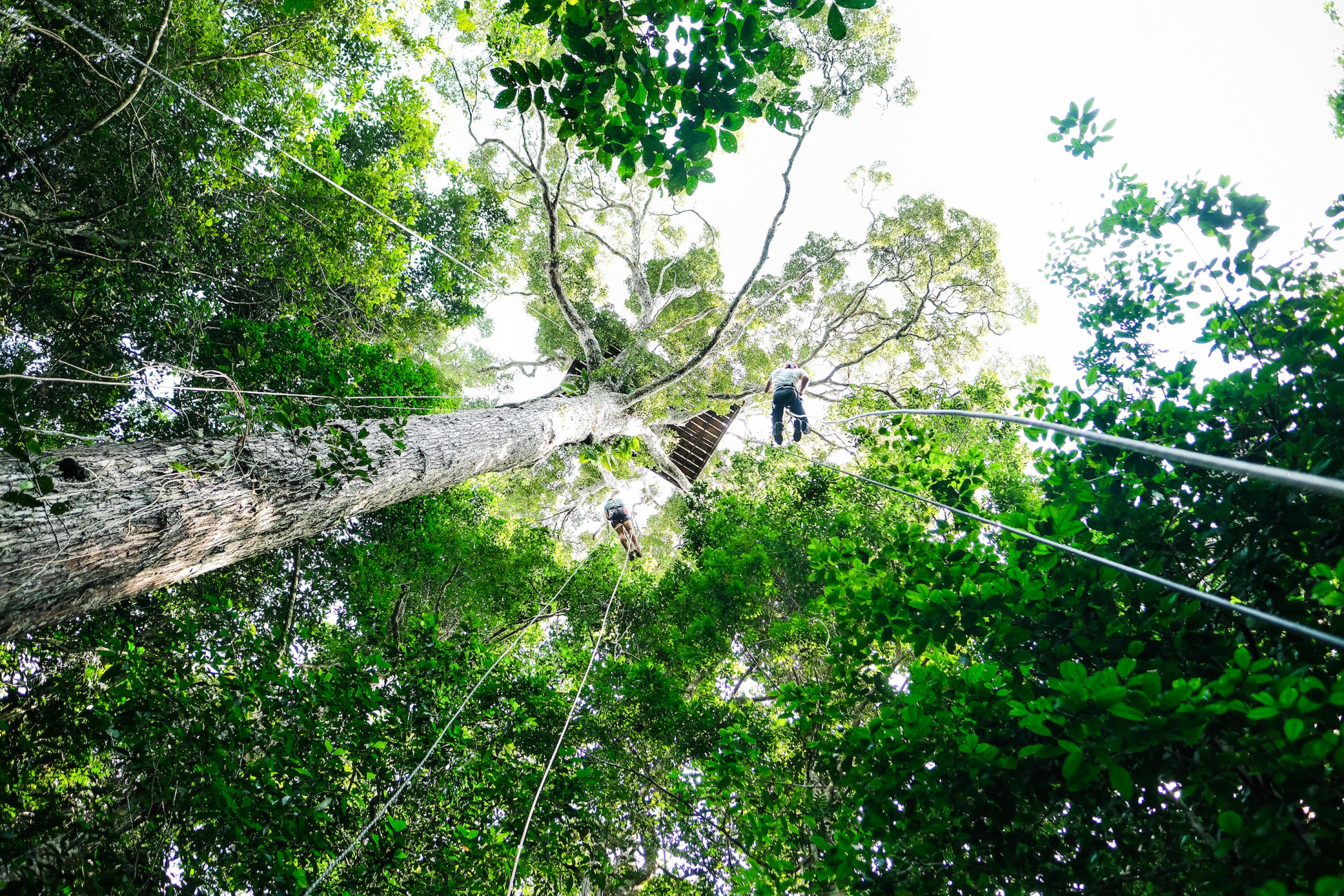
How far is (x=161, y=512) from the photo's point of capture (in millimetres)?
2484

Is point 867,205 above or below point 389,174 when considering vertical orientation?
above

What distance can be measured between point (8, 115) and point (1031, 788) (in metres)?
8.02

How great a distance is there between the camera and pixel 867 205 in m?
11.0

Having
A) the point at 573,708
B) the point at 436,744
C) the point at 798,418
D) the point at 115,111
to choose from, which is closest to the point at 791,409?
the point at 798,418

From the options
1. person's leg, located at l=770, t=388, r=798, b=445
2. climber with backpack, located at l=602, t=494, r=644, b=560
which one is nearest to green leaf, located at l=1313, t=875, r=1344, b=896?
person's leg, located at l=770, t=388, r=798, b=445

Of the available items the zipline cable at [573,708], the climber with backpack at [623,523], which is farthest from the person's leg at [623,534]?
the zipline cable at [573,708]

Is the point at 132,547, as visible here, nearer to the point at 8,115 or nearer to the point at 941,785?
the point at 941,785

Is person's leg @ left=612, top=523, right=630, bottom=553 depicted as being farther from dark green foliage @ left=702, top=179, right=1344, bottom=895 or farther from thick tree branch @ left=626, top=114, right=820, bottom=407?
dark green foliage @ left=702, top=179, right=1344, bottom=895

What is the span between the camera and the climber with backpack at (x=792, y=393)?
23.4ft

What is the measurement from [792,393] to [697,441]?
5.32 meters

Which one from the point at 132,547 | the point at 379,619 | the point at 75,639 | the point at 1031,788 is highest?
the point at 1031,788

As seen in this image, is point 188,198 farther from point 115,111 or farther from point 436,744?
point 436,744

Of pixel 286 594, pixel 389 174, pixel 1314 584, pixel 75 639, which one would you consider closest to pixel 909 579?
pixel 1314 584

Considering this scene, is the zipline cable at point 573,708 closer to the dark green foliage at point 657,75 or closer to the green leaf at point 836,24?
the dark green foliage at point 657,75
